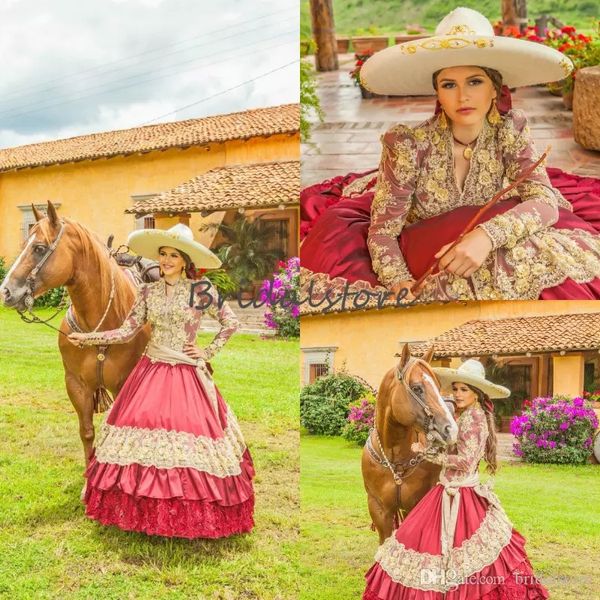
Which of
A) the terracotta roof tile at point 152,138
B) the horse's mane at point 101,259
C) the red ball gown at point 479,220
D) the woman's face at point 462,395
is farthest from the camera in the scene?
the terracotta roof tile at point 152,138

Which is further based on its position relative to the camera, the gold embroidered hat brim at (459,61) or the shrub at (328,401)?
the shrub at (328,401)

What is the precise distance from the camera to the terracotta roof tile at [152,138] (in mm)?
Result: 3738

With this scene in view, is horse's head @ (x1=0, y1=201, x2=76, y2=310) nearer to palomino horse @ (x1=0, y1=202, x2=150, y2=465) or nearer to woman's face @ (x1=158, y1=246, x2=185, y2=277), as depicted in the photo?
palomino horse @ (x1=0, y1=202, x2=150, y2=465)

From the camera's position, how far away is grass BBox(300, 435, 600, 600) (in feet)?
9.77

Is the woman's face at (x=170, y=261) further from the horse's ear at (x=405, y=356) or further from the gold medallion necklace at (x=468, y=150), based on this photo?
the gold medallion necklace at (x=468, y=150)

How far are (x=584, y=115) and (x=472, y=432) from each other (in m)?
1.03

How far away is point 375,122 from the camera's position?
2.66m

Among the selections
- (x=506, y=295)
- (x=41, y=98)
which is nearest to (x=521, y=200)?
(x=506, y=295)

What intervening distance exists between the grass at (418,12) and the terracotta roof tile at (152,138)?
0.95 metres

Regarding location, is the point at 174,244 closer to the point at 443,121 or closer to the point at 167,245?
the point at 167,245

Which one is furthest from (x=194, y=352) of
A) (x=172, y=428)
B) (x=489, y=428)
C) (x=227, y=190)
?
(x=489, y=428)

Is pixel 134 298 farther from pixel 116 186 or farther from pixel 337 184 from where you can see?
pixel 337 184

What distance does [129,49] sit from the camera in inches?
159

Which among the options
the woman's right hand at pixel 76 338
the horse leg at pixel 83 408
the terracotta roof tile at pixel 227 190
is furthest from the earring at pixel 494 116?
the horse leg at pixel 83 408
